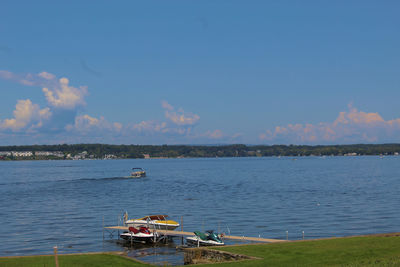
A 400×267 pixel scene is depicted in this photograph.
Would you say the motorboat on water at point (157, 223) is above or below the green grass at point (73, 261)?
below

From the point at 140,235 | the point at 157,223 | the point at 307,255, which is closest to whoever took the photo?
the point at 307,255

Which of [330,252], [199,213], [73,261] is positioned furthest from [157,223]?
[330,252]

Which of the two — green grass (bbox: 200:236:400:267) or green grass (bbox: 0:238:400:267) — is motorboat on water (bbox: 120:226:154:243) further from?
green grass (bbox: 200:236:400:267)

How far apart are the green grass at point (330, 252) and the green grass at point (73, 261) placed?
22.7 ft

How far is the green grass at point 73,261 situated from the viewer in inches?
1107

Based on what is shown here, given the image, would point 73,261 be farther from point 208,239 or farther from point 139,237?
point 139,237

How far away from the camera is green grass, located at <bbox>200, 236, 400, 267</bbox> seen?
24.9 meters

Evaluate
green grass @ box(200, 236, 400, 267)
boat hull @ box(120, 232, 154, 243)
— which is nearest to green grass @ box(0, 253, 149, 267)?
green grass @ box(200, 236, 400, 267)

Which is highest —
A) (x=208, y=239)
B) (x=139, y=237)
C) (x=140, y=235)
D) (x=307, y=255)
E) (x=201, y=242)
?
(x=307, y=255)

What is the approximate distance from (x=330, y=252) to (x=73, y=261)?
1572 centimetres

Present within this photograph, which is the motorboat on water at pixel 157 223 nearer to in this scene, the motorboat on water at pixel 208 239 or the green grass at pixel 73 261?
the motorboat on water at pixel 208 239

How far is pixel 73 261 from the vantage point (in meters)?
29.0

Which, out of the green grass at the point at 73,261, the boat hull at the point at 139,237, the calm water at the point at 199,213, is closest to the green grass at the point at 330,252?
the green grass at the point at 73,261

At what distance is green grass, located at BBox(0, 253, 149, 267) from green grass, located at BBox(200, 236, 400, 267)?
6920 millimetres
